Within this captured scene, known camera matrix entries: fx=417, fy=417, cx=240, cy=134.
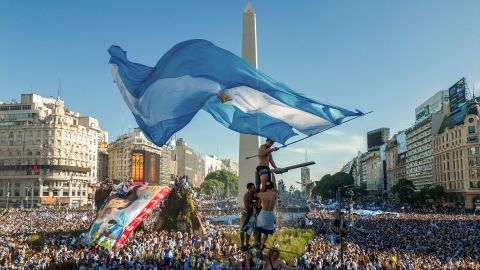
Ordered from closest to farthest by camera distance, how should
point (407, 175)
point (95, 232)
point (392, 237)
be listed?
point (95, 232) < point (392, 237) < point (407, 175)

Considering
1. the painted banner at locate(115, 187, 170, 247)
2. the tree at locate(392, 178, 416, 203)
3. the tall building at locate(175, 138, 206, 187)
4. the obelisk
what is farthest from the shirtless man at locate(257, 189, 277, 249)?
the tall building at locate(175, 138, 206, 187)

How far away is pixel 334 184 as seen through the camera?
453ft

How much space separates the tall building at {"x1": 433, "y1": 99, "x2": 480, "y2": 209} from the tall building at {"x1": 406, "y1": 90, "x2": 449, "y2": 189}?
6867 mm

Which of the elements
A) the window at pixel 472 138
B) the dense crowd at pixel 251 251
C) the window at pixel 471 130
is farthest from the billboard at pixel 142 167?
the window at pixel 471 130

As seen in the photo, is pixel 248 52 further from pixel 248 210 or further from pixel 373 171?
pixel 373 171

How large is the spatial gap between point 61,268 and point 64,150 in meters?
86.6

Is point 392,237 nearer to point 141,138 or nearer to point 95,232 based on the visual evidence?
point 95,232

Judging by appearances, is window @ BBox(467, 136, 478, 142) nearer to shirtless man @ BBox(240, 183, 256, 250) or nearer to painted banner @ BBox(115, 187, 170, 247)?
painted banner @ BBox(115, 187, 170, 247)

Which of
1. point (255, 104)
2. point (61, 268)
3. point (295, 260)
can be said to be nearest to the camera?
point (255, 104)

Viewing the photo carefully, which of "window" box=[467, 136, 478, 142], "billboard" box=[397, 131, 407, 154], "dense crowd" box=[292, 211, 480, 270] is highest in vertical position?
"billboard" box=[397, 131, 407, 154]

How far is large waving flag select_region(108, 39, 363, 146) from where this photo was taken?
988cm

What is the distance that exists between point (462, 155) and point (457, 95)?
14.7m

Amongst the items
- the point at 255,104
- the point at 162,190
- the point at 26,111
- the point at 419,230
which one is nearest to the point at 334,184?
the point at 26,111

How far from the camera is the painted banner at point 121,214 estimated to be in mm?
25819
